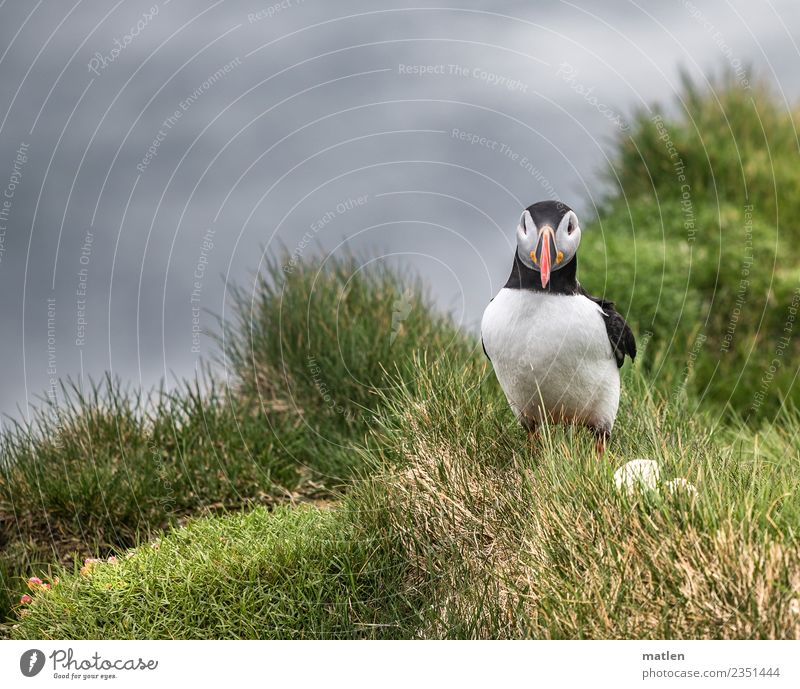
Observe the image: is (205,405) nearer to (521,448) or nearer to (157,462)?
(157,462)

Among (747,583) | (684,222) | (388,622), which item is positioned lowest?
(388,622)

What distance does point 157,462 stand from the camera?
675 cm

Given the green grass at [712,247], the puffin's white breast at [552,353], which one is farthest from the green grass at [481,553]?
the green grass at [712,247]

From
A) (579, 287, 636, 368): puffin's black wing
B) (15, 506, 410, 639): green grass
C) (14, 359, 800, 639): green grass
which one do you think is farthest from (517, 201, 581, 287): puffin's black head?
(15, 506, 410, 639): green grass

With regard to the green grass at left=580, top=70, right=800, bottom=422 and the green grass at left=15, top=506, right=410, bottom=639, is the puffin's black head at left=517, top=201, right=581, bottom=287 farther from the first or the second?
the green grass at left=580, top=70, right=800, bottom=422

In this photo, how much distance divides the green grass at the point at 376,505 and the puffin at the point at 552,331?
0.85ft

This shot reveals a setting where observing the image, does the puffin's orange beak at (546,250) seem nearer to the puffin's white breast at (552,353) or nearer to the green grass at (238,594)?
the puffin's white breast at (552,353)

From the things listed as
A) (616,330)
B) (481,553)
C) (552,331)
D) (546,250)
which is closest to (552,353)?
(552,331)

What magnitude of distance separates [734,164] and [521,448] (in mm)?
9265

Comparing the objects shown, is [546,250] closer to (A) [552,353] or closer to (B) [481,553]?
(A) [552,353]

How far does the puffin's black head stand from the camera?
4.03m

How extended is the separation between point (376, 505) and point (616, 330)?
1.60 m

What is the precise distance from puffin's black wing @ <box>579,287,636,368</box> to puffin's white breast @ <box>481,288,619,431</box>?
49 mm
